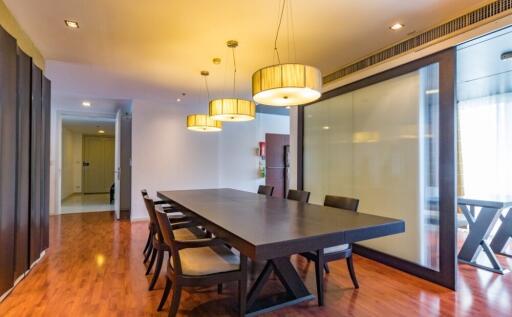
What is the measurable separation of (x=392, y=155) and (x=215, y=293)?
2462mm

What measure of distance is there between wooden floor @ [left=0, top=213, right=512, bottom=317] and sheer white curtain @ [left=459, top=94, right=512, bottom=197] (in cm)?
152

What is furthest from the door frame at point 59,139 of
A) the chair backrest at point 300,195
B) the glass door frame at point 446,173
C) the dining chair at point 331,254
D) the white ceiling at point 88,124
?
the glass door frame at point 446,173

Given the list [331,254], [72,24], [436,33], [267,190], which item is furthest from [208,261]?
[436,33]

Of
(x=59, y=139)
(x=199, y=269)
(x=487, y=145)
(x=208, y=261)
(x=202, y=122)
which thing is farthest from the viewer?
(x=59, y=139)

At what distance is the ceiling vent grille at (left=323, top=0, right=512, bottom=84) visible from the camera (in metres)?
2.35

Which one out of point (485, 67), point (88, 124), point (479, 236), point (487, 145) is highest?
point (485, 67)

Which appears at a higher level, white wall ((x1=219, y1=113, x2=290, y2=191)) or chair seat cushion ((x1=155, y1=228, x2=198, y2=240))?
white wall ((x1=219, y1=113, x2=290, y2=191))

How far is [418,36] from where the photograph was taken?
296 centimetres

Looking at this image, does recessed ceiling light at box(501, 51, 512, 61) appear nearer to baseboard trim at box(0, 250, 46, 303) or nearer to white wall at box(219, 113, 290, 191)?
white wall at box(219, 113, 290, 191)

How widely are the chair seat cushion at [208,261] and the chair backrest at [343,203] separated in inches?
47.1

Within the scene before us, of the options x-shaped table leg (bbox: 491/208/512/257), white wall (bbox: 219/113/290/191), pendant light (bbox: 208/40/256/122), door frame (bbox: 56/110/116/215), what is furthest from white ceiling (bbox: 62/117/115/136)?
x-shaped table leg (bbox: 491/208/512/257)

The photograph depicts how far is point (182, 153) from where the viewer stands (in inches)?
242

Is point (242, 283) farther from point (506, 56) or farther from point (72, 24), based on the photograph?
point (506, 56)

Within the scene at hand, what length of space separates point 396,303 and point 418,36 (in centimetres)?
264
